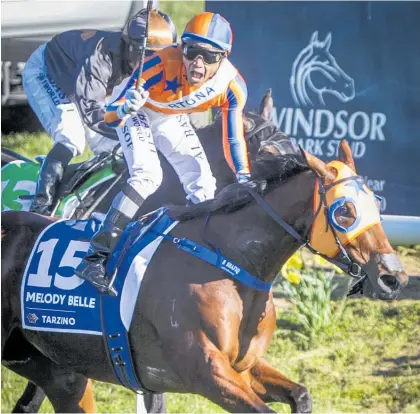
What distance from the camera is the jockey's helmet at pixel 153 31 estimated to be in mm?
4535

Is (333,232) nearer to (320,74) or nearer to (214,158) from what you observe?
(214,158)

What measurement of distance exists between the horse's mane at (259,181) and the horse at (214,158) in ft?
2.33

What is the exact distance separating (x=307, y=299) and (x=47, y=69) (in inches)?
74.3

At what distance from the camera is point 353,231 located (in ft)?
11.1

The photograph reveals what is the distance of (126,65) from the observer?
4.70m

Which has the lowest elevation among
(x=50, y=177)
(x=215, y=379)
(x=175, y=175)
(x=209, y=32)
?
(x=215, y=379)

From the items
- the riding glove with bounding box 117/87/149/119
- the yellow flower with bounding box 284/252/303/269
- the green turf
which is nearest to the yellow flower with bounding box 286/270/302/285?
the yellow flower with bounding box 284/252/303/269

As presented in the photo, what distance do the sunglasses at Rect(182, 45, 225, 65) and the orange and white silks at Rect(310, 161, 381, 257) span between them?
953 mm

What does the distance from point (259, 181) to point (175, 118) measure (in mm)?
926

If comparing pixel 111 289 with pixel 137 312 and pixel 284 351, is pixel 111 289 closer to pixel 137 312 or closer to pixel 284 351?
pixel 137 312

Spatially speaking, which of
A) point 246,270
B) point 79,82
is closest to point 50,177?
point 79,82

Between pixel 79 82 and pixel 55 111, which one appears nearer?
pixel 79 82

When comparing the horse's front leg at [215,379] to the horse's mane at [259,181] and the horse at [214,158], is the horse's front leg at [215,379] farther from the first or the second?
the horse at [214,158]

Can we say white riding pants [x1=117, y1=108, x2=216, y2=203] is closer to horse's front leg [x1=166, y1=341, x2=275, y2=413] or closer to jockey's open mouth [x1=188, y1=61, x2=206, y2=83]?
jockey's open mouth [x1=188, y1=61, x2=206, y2=83]
